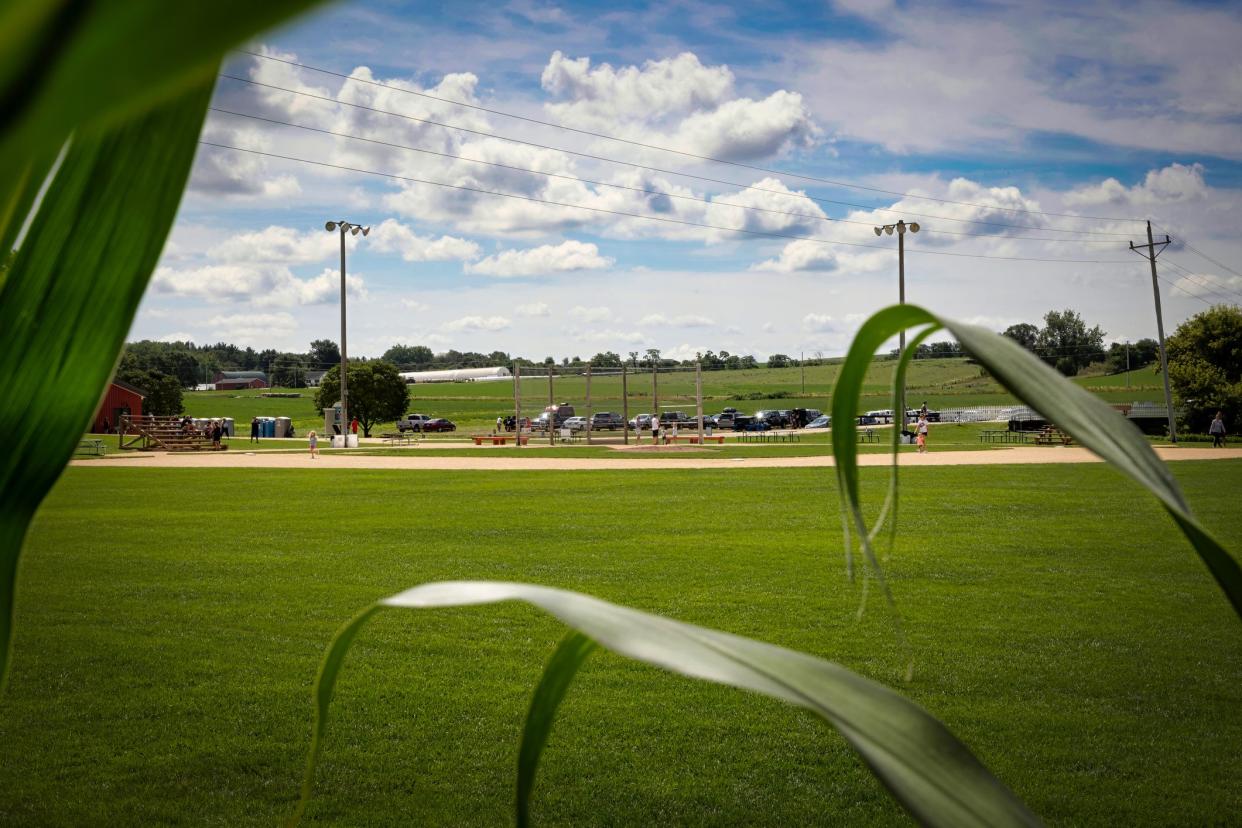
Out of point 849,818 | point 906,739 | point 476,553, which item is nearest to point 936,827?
point 906,739

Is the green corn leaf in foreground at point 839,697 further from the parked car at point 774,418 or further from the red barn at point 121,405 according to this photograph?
the red barn at point 121,405

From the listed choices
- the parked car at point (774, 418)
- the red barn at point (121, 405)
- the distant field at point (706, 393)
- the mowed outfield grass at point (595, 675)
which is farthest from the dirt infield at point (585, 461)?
the red barn at point (121, 405)

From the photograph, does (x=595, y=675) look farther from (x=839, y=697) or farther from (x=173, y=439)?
(x=173, y=439)

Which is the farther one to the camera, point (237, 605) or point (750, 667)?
point (237, 605)

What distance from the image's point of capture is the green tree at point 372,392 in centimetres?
6525

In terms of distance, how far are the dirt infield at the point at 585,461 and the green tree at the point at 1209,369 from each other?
38.4 ft

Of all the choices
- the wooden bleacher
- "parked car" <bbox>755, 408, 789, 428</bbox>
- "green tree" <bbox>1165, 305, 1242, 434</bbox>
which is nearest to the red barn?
the wooden bleacher

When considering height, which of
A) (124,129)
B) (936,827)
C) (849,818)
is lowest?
(849,818)

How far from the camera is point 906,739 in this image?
1.24ft

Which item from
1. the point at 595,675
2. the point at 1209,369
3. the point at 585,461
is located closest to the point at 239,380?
the point at 585,461

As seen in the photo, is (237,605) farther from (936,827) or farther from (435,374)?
(435,374)

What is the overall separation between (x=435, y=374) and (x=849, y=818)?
114 metres

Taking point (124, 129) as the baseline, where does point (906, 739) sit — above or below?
below

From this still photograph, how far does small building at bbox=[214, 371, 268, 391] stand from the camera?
136125mm
